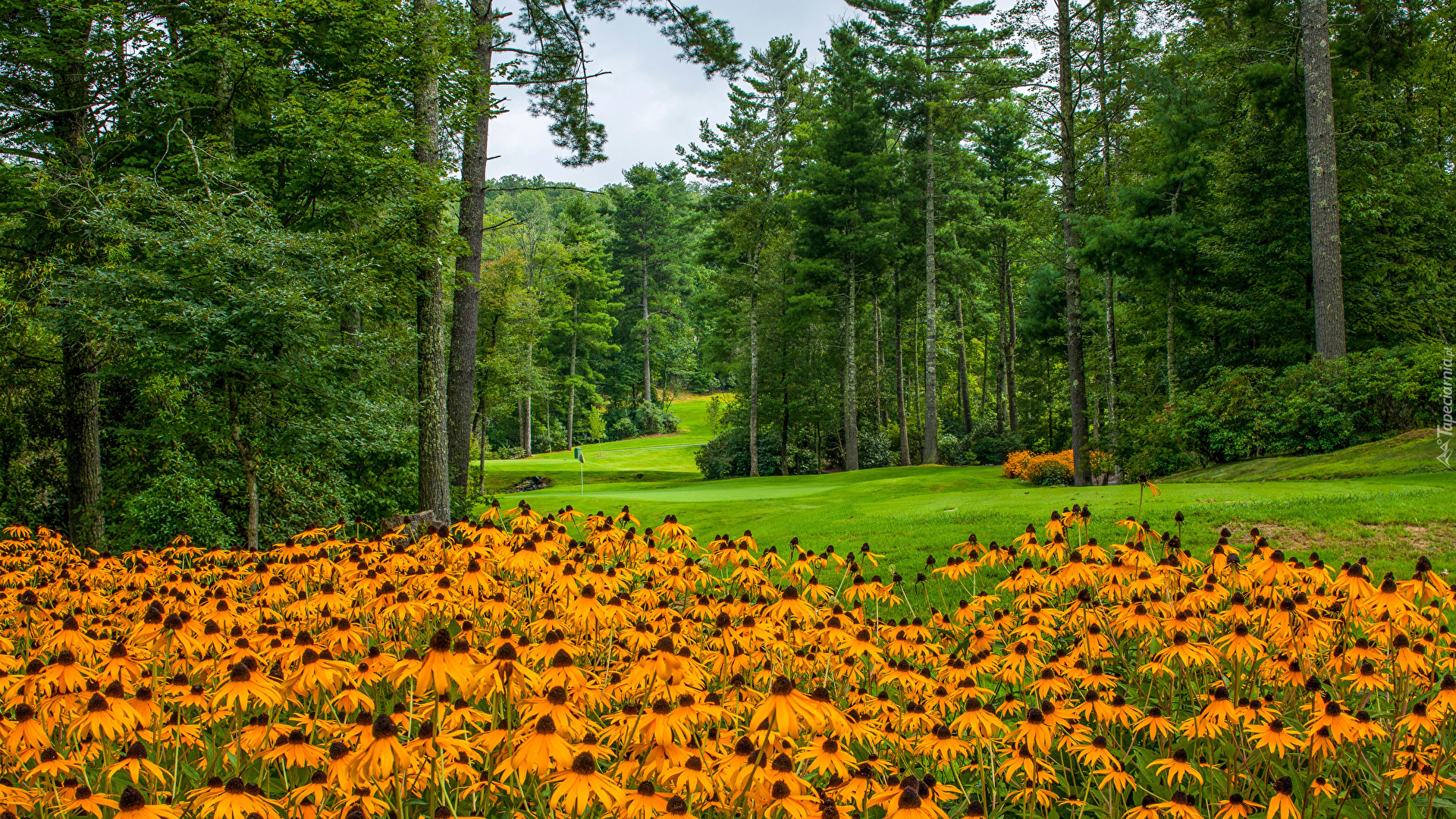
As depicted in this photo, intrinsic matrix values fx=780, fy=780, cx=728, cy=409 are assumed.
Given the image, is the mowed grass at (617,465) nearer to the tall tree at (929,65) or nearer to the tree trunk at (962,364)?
the tall tree at (929,65)

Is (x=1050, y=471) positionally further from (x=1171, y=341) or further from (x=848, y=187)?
(x=848, y=187)

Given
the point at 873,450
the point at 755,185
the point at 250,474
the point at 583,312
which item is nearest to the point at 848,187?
the point at 755,185

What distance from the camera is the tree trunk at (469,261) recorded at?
10523mm

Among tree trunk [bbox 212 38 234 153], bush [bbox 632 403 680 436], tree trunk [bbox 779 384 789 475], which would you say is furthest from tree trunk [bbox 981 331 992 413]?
tree trunk [bbox 212 38 234 153]

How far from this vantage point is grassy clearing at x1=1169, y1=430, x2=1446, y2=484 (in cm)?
827

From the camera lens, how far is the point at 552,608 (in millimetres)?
3268

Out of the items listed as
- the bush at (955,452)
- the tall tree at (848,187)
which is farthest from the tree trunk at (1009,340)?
the tall tree at (848,187)

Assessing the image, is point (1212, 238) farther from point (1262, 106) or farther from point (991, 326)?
point (991, 326)

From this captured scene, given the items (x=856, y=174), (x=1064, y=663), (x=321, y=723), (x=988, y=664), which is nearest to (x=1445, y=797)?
(x=1064, y=663)

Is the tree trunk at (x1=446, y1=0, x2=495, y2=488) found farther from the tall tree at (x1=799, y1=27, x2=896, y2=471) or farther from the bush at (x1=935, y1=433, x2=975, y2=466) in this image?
the bush at (x1=935, y1=433, x2=975, y2=466)

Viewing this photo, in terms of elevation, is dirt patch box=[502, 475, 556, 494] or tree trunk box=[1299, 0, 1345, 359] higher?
tree trunk box=[1299, 0, 1345, 359]

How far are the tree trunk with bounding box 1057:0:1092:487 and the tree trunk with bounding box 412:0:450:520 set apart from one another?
10.5 metres

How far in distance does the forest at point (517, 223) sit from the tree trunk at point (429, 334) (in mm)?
49

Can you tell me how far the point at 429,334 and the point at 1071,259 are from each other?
11.6 meters
